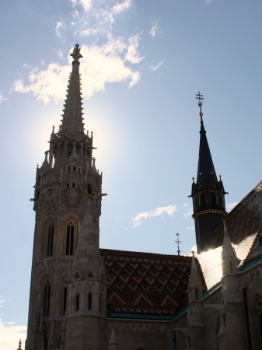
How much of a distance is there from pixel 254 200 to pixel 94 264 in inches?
376

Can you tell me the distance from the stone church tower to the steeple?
7.71 m

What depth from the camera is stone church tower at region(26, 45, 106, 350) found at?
84.7 feet

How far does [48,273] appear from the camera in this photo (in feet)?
119

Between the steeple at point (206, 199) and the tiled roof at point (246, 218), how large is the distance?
4.52 meters

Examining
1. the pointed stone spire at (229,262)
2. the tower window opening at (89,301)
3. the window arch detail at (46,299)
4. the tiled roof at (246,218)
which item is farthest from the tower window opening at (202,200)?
the pointed stone spire at (229,262)

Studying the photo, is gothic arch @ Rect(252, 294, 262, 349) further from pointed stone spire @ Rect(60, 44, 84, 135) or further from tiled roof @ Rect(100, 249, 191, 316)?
pointed stone spire @ Rect(60, 44, 84, 135)

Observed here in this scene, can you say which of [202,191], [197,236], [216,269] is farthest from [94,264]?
[202,191]

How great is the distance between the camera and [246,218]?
26.5 meters

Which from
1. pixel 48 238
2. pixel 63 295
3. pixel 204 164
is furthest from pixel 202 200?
pixel 63 295

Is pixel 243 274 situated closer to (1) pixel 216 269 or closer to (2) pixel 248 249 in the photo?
(2) pixel 248 249

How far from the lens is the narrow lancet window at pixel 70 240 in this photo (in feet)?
122

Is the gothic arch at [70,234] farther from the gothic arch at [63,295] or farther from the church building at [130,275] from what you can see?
the gothic arch at [63,295]

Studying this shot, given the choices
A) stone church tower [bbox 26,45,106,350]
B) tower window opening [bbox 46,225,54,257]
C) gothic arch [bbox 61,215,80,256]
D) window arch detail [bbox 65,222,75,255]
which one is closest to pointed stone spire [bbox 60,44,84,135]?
stone church tower [bbox 26,45,106,350]

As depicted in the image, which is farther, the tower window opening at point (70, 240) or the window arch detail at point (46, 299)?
the tower window opening at point (70, 240)
